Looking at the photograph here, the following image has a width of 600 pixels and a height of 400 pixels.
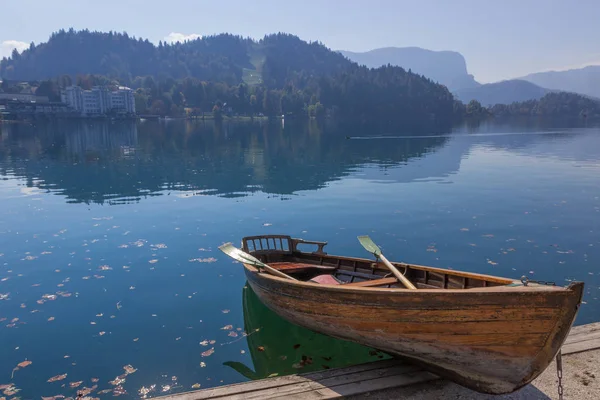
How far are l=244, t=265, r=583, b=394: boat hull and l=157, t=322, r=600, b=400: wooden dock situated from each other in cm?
40

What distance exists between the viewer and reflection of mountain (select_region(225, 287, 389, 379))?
1166 cm

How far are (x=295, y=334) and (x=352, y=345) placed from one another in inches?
77.1

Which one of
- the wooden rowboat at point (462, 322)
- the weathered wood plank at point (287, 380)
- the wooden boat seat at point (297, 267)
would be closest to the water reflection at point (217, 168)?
the wooden boat seat at point (297, 267)

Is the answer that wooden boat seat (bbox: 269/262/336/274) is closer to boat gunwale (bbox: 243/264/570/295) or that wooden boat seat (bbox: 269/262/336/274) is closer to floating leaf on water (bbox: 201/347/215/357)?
boat gunwale (bbox: 243/264/570/295)

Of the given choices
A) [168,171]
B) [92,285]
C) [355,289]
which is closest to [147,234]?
[92,285]

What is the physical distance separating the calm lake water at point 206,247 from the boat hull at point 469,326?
2817mm

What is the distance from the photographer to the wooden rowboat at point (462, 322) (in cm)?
759

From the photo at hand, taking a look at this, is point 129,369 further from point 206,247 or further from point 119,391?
point 206,247

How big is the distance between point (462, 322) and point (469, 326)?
0.48 feet

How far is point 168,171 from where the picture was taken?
160 feet

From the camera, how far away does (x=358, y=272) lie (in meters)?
14.3

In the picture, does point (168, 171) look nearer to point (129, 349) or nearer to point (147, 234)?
point (147, 234)

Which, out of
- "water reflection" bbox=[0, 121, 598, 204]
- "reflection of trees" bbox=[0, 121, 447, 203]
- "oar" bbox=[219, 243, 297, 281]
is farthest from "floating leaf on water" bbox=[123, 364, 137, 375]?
"reflection of trees" bbox=[0, 121, 447, 203]

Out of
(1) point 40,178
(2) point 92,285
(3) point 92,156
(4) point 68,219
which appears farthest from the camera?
(3) point 92,156
